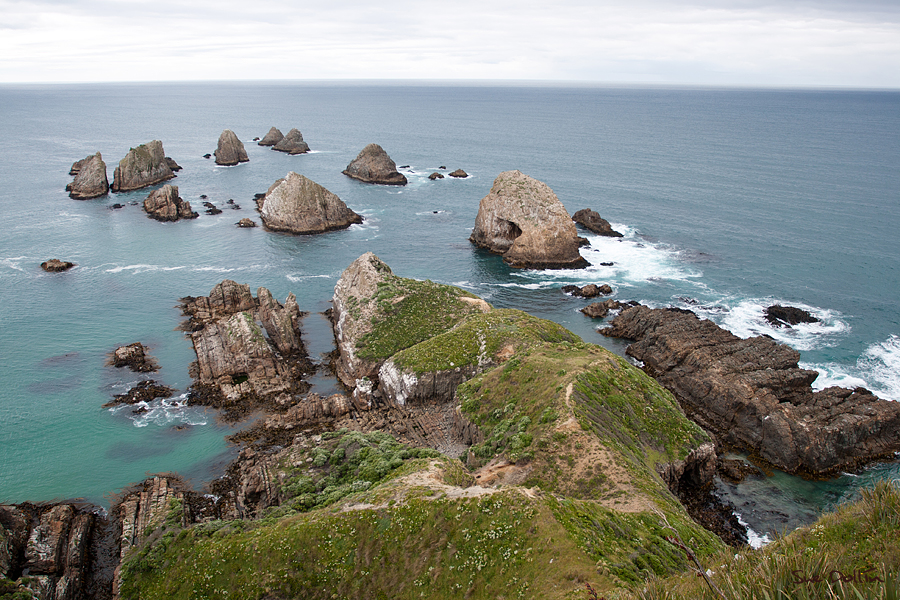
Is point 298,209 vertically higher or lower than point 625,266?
higher

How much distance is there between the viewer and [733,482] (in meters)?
41.6

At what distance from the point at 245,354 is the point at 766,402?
163 feet

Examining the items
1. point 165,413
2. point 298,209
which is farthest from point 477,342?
point 298,209

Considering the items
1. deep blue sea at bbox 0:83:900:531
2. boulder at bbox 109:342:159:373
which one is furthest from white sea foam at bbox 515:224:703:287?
boulder at bbox 109:342:159:373

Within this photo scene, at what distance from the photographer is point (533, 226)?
8612 centimetres

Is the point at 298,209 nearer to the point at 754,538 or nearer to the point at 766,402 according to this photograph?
the point at 766,402

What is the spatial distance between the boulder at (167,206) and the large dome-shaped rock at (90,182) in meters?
22.5

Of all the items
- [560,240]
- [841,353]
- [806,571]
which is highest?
[806,571]

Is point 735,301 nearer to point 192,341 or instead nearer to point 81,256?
point 192,341

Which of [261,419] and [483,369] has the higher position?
[483,369]

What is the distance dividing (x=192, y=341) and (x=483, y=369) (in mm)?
34915

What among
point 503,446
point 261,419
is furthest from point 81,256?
point 503,446

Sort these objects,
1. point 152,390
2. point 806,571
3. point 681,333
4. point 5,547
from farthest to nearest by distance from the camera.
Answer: point 681,333 → point 152,390 → point 5,547 → point 806,571

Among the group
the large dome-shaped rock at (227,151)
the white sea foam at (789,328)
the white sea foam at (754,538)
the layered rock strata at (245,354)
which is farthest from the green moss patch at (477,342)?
the large dome-shaped rock at (227,151)
